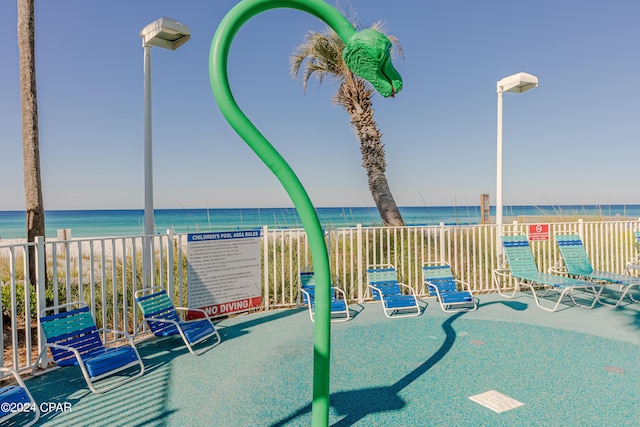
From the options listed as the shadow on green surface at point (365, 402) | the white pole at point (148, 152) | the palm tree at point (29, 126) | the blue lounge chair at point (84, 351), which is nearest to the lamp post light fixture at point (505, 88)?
the shadow on green surface at point (365, 402)

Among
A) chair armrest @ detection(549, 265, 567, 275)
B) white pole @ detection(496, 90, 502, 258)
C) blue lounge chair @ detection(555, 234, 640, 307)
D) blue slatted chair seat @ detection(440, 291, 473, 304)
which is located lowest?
blue slatted chair seat @ detection(440, 291, 473, 304)

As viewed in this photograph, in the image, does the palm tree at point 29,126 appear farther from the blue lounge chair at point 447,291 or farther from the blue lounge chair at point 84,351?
the blue lounge chair at point 447,291

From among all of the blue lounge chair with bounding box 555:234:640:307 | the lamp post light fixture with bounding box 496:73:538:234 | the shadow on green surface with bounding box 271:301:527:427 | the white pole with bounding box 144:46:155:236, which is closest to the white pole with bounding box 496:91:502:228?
the lamp post light fixture with bounding box 496:73:538:234

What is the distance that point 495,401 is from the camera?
348 cm

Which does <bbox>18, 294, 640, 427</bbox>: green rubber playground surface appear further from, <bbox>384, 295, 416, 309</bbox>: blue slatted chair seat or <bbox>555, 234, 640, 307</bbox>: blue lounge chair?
<bbox>555, 234, 640, 307</bbox>: blue lounge chair

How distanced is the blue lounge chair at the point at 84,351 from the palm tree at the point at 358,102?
24.4 feet

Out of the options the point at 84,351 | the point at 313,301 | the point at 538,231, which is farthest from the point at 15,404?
the point at 538,231

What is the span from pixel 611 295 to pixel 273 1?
28.3 feet

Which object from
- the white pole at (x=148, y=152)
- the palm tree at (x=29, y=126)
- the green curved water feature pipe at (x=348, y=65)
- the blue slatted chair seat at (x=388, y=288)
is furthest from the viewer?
the blue slatted chair seat at (x=388, y=288)

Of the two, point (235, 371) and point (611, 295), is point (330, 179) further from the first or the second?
point (235, 371)

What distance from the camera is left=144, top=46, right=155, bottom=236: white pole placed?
5883 millimetres

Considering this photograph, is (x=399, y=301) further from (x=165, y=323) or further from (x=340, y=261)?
(x=165, y=323)

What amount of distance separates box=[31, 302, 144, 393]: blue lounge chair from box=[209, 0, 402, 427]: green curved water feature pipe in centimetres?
235

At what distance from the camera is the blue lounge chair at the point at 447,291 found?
263 inches
